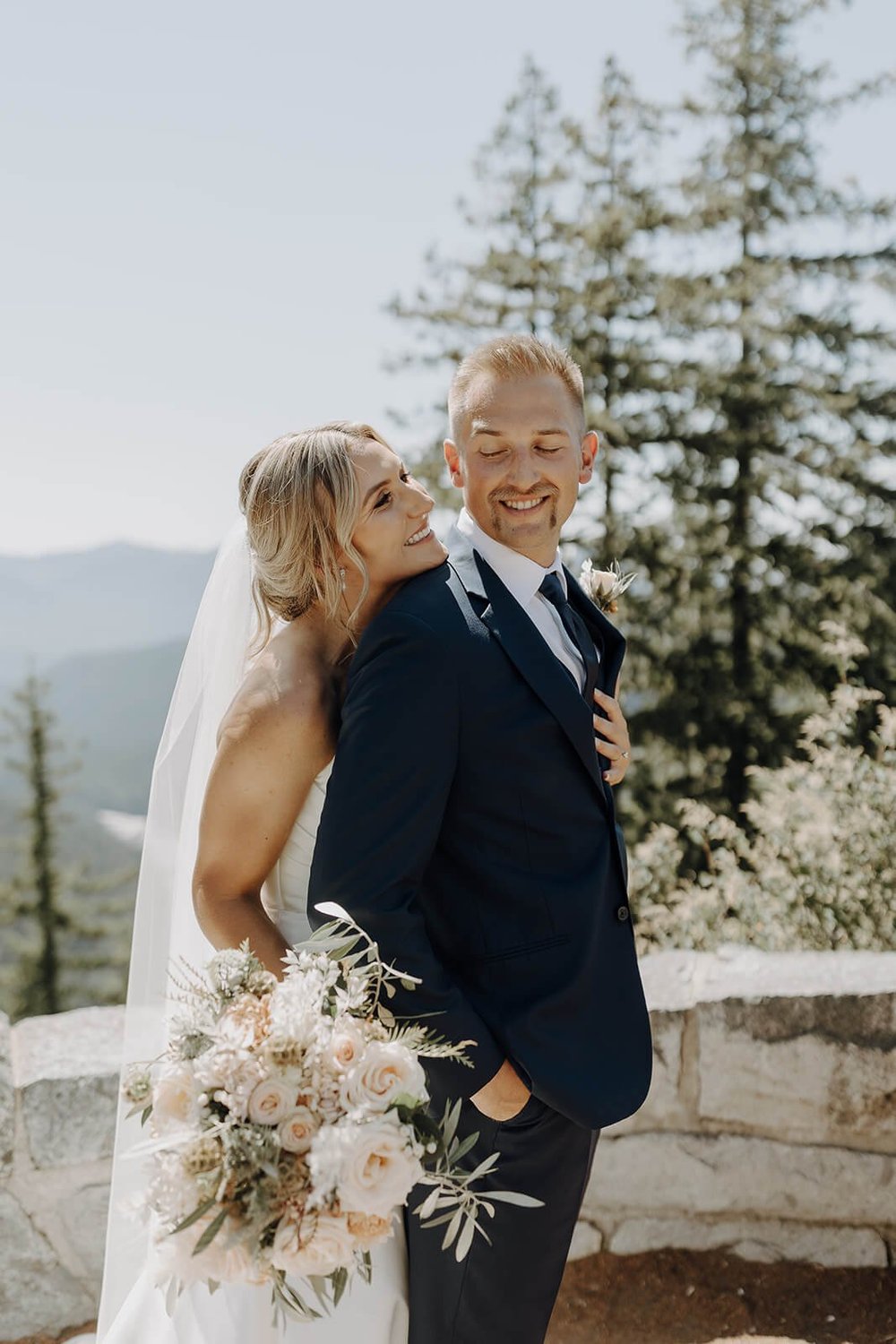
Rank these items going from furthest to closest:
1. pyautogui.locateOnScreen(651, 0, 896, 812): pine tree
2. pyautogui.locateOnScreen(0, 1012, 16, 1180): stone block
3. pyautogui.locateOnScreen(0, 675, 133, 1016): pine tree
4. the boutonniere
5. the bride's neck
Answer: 1. pyautogui.locateOnScreen(0, 675, 133, 1016): pine tree
2. pyautogui.locateOnScreen(651, 0, 896, 812): pine tree
3. pyautogui.locateOnScreen(0, 1012, 16, 1180): stone block
4. the boutonniere
5. the bride's neck

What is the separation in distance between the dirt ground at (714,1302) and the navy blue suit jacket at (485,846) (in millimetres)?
1213

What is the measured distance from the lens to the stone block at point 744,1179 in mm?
2900

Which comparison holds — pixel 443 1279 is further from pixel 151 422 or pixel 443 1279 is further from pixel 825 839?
pixel 151 422

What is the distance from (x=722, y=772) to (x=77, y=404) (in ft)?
154

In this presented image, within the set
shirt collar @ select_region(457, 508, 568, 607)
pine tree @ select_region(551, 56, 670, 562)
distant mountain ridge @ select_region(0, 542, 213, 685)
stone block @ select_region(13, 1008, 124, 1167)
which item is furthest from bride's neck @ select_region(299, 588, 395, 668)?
distant mountain ridge @ select_region(0, 542, 213, 685)

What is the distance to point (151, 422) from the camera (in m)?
53.6

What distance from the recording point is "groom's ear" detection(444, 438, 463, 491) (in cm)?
227

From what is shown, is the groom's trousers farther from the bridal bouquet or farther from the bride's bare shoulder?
the bride's bare shoulder

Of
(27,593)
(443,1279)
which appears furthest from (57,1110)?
(27,593)

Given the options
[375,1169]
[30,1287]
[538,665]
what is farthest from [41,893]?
[375,1169]

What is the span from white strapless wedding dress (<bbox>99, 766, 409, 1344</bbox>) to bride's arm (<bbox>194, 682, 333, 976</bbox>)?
71mm

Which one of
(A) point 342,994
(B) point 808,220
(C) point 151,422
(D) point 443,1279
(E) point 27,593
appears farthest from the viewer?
(E) point 27,593

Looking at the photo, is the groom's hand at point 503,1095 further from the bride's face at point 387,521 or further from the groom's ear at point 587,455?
the groom's ear at point 587,455

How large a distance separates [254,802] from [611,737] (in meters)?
0.71
